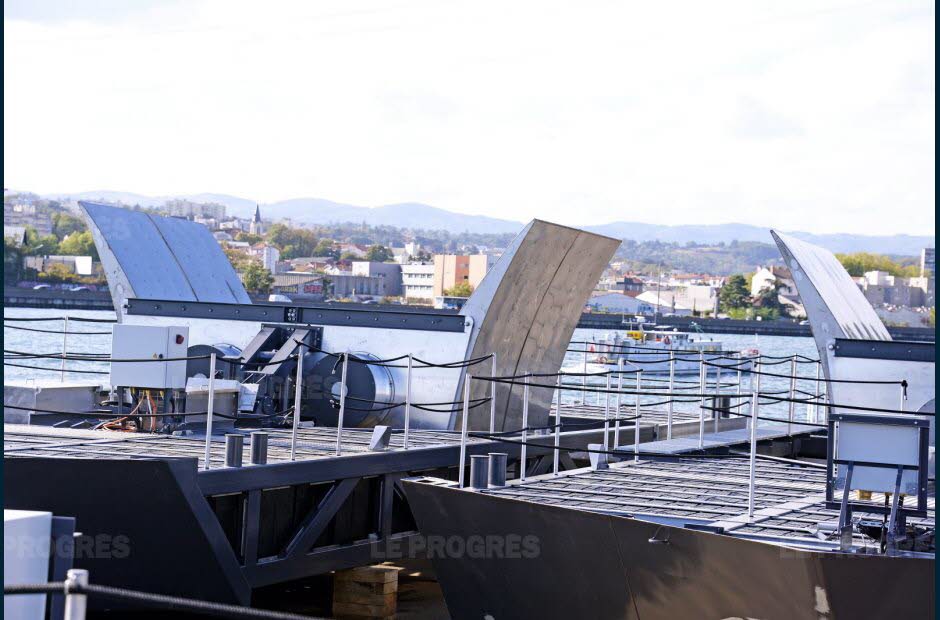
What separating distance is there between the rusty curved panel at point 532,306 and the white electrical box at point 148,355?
141 inches

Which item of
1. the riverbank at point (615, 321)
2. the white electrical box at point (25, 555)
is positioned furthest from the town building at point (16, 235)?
the white electrical box at point (25, 555)

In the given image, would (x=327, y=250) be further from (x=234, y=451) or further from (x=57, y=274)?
(x=234, y=451)

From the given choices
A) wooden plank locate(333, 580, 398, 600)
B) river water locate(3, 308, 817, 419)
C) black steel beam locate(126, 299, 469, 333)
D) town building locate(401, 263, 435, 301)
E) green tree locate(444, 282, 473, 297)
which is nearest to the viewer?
wooden plank locate(333, 580, 398, 600)

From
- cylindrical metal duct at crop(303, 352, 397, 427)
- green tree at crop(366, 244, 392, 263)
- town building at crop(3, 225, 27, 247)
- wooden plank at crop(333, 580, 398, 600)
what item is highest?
green tree at crop(366, 244, 392, 263)

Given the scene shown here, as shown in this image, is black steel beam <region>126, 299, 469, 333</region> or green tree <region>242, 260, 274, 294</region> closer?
black steel beam <region>126, 299, 469, 333</region>

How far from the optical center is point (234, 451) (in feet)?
31.0

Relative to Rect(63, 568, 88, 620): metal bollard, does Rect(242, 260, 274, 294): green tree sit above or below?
above

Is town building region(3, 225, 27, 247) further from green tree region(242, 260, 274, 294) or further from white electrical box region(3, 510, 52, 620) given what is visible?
white electrical box region(3, 510, 52, 620)

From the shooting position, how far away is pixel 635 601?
8.41 m

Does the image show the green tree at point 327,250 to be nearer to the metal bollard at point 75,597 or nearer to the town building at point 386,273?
the town building at point 386,273

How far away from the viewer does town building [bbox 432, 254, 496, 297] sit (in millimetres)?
90438

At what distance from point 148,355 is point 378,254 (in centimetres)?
10337

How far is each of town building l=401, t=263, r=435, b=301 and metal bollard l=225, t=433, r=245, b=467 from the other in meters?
83.2

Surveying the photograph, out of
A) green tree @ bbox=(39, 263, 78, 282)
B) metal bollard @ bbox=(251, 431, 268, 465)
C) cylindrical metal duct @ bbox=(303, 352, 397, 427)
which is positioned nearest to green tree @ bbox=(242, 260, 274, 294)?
green tree @ bbox=(39, 263, 78, 282)
